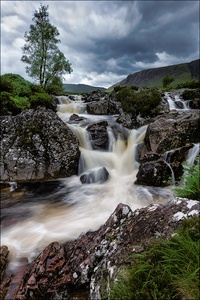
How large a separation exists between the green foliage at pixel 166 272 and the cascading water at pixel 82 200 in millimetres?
3800

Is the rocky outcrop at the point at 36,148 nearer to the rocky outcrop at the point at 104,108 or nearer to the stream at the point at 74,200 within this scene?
the stream at the point at 74,200

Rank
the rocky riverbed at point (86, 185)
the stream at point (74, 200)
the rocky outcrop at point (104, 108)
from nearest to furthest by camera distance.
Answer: the rocky riverbed at point (86, 185) → the stream at point (74, 200) → the rocky outcrop at point (104, 108)

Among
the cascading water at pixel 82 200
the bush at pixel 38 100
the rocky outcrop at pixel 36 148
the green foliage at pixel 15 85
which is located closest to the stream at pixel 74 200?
the cascading water at pixel 82 200

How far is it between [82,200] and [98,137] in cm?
636

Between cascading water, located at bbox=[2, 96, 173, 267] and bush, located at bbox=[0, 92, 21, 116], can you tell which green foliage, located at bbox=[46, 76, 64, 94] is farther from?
cascading water, located at bbox=[2, 96, 173, 267]

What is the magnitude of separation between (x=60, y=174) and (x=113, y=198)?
12.0 ft

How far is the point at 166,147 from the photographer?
38.3 ft

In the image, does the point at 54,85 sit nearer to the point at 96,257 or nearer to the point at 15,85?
Result: the point at 15,85

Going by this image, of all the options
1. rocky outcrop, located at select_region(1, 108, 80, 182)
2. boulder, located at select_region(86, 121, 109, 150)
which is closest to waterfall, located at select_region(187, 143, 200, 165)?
boulder, located at select_region(86, 121, 109, 150)

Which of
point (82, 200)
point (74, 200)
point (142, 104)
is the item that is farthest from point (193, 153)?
point (142, 104)

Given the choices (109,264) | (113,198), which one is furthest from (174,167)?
(109,264)

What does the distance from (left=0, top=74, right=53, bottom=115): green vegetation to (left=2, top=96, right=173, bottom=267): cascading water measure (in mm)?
4141

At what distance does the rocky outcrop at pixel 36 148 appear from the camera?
10.4m

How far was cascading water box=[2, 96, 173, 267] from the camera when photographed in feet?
19.3
